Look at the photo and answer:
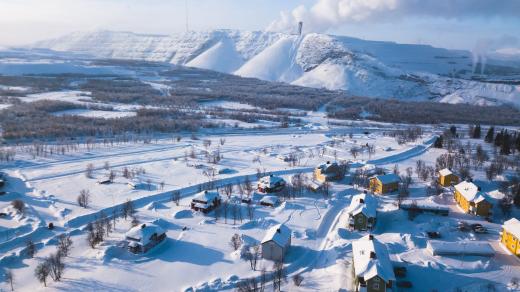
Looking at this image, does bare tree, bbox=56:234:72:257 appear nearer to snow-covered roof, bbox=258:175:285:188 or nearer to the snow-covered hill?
snow-covered roof, bbox=258:175:285:188

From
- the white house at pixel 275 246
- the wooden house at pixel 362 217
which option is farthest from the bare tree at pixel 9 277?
the wooden house at pixel 362 217

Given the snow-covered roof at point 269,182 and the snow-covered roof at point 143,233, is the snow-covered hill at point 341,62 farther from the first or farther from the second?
the snow-covered roof at point 143,233

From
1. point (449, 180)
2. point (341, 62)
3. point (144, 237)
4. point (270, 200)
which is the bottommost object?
point (144, 237)

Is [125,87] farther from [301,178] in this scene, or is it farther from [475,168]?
[475,168]

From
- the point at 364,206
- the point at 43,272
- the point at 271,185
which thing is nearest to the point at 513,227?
the point at 364,206

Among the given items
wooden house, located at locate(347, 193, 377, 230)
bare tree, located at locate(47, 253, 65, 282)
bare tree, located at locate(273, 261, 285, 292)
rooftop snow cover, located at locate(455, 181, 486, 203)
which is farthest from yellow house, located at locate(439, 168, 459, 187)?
bare tree, located at locate(47, 253, 65, 282)

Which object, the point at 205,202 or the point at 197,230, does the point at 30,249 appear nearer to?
the point at 197,230
